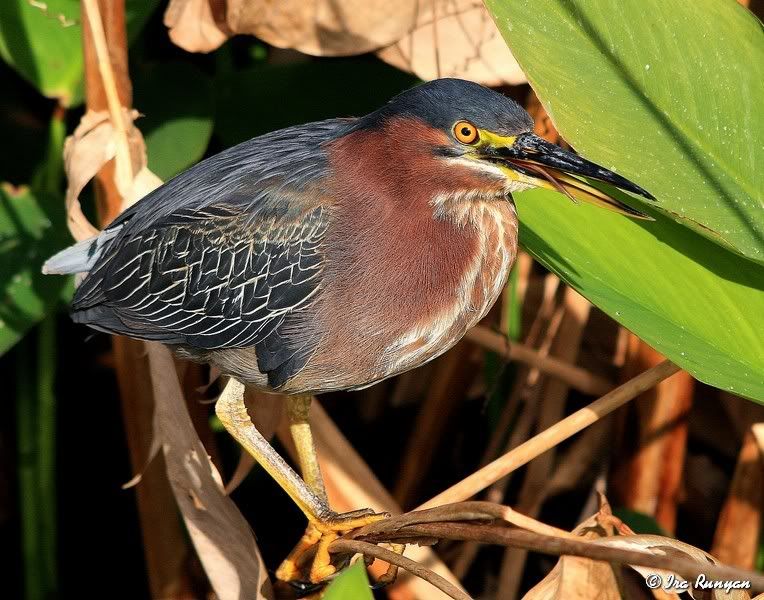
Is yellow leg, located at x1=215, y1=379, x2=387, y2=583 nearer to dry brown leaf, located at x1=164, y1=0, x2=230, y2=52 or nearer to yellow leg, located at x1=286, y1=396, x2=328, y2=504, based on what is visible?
yellow leg, located at x1=286, y1=396, x2=328, y2=504

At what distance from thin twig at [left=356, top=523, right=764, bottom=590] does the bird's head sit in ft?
2.06

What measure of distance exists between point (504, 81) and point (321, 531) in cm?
119

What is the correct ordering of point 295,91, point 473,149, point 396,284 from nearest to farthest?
point 473,149
point 396,284
point 295,91

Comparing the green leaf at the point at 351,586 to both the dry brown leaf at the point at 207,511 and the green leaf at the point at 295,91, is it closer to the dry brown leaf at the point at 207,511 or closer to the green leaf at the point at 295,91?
the dry brown leaf at the point at 207,511

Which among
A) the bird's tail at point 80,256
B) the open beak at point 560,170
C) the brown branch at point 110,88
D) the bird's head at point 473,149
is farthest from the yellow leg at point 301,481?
the open beak at point 560,170

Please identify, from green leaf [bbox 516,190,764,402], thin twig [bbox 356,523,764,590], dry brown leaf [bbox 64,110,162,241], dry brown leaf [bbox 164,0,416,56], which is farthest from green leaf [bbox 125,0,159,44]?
thin twig [bbox 356,523,764,590]

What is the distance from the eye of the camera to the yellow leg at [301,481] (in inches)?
80.9

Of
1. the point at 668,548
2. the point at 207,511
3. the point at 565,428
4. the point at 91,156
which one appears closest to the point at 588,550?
the point at 668,548

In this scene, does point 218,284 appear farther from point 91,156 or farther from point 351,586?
point 351,586

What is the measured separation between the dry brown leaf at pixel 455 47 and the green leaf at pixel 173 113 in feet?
1.86

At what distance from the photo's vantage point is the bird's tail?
230 centimetres

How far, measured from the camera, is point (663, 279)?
177 cm

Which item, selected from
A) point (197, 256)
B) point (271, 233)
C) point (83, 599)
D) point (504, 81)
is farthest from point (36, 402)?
point (504, 81)

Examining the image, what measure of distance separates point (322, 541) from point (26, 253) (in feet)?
3.52
